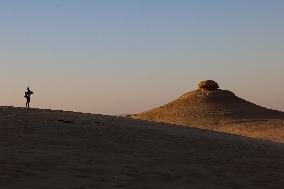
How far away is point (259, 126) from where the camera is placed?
4112 cm

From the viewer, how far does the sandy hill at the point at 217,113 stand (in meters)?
41.7

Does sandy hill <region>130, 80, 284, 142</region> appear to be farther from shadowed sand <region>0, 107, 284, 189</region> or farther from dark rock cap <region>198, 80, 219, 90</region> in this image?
shadowed sand <region>0, 107, 284, 189</region>

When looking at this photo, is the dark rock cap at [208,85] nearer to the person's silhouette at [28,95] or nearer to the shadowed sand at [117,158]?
the person's silhouette at [28,95]

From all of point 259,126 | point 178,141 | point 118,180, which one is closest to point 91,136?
point 178,141

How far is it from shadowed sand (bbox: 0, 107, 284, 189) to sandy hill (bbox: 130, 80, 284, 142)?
2189 centimetres

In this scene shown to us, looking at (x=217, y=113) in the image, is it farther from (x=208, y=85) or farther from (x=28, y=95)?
(x=28, y=95)

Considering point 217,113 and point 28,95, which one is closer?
point 28,95

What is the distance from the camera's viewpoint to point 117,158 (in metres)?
12.0

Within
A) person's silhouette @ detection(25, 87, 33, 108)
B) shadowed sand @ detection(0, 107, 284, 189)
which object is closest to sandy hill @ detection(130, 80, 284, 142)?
person's silhouette @ detection(25, 87, 33, 108)

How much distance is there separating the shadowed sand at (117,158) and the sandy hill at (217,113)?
862 inches

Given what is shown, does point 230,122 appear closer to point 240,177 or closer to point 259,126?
point 259,126

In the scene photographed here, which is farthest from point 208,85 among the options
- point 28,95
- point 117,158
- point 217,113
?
point 117,158

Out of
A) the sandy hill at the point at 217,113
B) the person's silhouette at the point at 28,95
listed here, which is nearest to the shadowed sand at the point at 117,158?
the person's silhouette at the point at 28,95

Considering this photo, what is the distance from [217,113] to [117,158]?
120 ft
